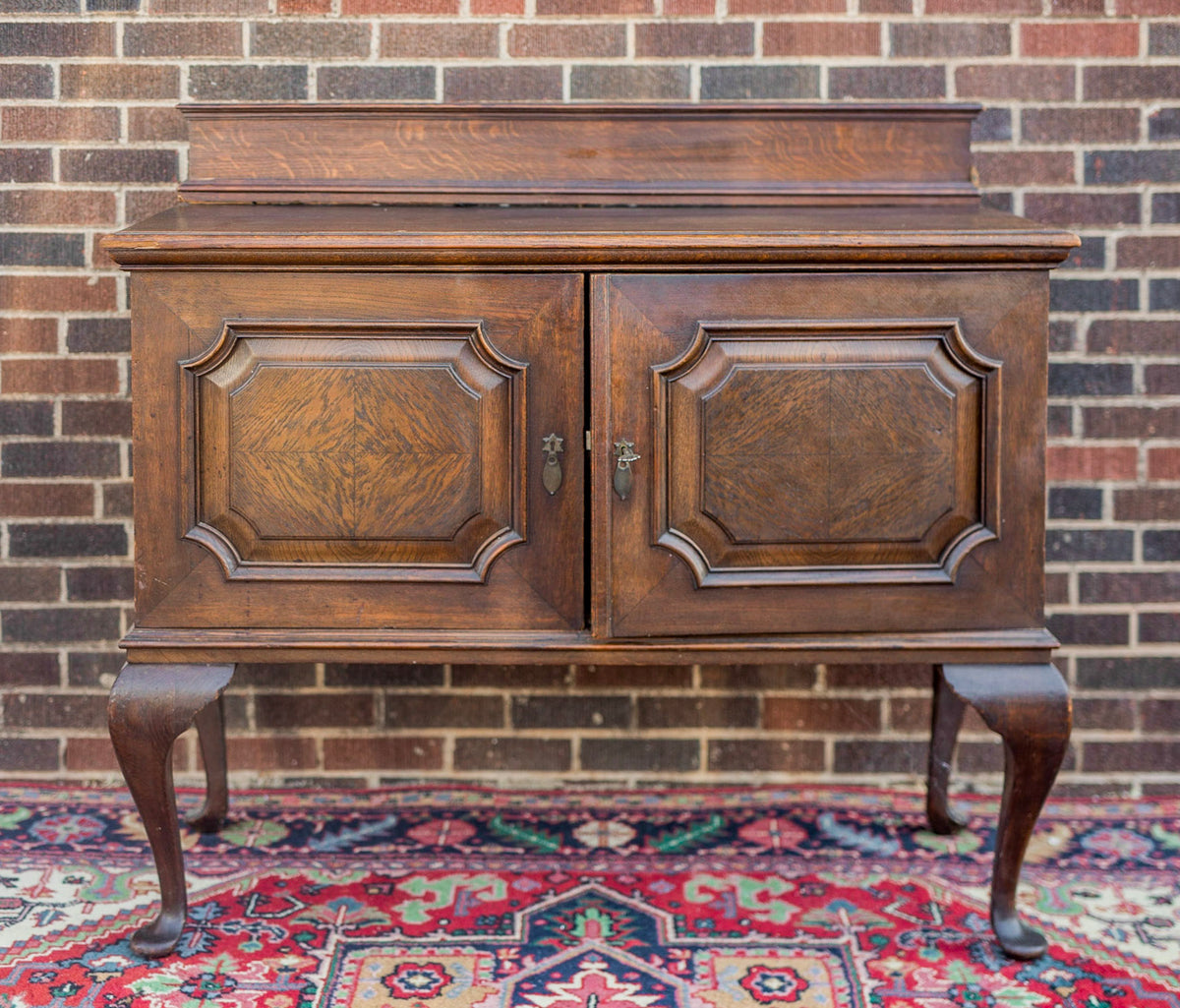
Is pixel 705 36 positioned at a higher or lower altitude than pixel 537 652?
higher

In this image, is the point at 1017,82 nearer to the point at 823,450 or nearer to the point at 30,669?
the point at 823,450

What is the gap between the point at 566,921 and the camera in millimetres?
1825

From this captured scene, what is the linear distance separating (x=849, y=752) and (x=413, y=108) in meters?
1.48

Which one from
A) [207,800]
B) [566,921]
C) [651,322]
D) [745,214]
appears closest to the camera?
[651,322]

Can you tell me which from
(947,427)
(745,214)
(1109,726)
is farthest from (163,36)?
(1109,726)

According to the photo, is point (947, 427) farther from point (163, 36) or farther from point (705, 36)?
point (163, 36)

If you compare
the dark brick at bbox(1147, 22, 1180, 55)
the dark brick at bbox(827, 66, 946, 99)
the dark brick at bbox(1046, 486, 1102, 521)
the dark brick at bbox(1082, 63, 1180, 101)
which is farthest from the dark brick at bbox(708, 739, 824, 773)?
the dark brick at bbox(1147, 22, 1180, 55)

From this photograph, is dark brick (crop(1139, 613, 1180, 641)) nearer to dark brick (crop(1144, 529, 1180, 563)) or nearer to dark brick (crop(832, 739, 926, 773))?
dark brick (crop(1144, 529, 1180, 563))

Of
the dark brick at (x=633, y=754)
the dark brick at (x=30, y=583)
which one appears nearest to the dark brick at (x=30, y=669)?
the dark brick at (x=30, y=583)

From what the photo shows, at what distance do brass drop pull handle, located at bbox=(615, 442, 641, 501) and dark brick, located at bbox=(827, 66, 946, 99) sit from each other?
1004 mm

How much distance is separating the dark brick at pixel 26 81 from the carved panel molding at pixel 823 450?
141 cm

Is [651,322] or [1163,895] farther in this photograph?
[1163,895]

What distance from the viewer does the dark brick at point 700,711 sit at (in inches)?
90.4

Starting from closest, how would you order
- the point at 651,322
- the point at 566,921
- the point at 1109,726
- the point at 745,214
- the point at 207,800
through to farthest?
the point at 651,322
the point at 566,921
the point at 745,214
the point at 207,800
the point at 1109,726
